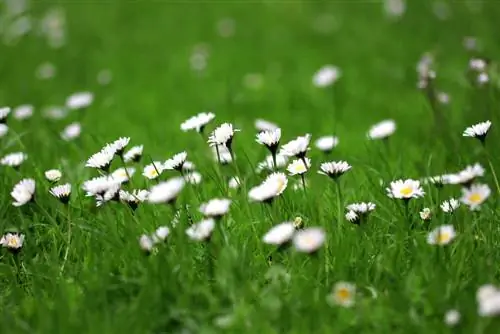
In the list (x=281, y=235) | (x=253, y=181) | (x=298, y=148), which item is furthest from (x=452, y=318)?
(x=253, y=181)

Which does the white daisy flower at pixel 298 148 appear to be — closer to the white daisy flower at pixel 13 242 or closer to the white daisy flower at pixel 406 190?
the white daisy flower at pixel 406 190

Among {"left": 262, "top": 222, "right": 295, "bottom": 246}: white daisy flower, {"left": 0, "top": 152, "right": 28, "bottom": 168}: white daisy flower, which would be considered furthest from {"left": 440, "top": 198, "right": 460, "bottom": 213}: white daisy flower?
{"left": 0, "top": 152, "right": 28, "bottom": 168}: white daisy flower

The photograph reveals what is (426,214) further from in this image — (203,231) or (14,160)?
(14,160)

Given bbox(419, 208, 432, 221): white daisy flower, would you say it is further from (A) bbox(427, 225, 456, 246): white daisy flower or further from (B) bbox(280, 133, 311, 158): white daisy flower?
(B) bbox(280, 133, 311, 158): white daisy flower

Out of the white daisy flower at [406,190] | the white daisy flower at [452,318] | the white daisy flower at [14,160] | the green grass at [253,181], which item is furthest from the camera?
the white daisy flower at [14,160]

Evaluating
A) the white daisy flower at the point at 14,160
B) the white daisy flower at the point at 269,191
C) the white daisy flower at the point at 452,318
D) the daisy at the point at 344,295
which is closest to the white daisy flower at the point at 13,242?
the white daisy flower at the point at 14,160
